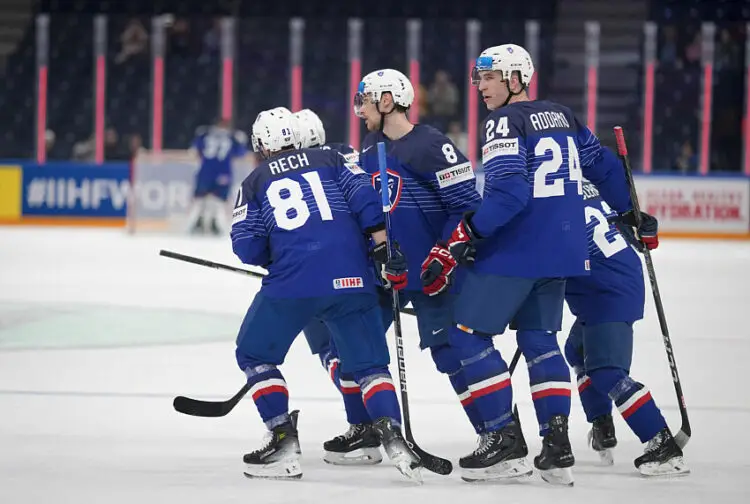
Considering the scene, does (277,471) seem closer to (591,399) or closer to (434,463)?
(434,463)

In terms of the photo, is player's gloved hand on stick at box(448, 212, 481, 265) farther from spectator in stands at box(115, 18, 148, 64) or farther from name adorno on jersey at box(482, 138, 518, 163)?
spectator in stands at box(115, 18, 148, 64)

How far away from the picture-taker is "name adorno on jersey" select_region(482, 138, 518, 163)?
3.42 metres

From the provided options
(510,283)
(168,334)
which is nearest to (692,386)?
(510,283)

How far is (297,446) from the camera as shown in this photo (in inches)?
138

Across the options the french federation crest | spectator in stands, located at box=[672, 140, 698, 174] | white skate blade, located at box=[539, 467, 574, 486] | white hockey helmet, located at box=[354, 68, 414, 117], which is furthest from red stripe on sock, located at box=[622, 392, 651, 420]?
spectator in stands, located at box=[672, 140, 698, 174]

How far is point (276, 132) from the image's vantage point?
11.8 feet

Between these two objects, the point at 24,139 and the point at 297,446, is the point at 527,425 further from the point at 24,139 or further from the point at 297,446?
the point at 24,139

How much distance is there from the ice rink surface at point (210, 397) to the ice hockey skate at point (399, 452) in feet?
0.14

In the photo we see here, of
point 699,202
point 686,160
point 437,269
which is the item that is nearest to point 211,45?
point 686,160

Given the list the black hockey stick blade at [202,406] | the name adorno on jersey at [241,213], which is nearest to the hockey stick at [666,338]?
the name adorno on jersey at [241,213]

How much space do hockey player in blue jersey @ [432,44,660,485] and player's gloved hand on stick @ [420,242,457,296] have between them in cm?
4

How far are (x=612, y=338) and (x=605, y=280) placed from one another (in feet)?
0.56

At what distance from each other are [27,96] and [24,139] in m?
0.48

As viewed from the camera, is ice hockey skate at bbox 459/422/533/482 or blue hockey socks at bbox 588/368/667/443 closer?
ice hockey skate at bbox 459/422/533/482
